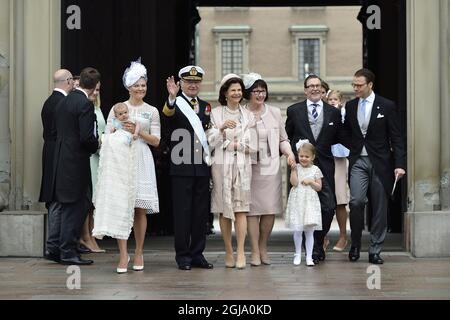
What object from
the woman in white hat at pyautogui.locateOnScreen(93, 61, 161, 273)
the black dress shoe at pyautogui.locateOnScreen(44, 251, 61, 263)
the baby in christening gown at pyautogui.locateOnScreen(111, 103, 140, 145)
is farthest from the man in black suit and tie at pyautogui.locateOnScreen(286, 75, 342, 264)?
the black dress shoe at pyautogui.locateOnScreen(44, 251, 61, 263)

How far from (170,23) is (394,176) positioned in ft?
25.6

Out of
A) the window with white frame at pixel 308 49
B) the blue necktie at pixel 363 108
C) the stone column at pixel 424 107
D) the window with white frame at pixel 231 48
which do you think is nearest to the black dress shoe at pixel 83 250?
the blue necktie at pixel 363 108

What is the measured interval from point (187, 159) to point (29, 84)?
7.60 ft

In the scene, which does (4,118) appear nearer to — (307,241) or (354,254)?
(307,241)

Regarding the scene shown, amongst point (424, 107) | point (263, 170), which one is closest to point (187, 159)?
point (263, 170)

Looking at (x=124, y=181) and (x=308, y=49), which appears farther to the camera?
(x=308, y=49)

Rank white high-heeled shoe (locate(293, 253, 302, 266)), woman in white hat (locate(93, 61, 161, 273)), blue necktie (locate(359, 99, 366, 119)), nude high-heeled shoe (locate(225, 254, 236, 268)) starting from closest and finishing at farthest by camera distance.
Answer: woman in white hat (locate(93, 61, 161, 273)) < nude high-heeled shoe (locate(225, 254, 236, 268)) < white high-heeled shoe (locate(293, 253, 302, 266)) < blue necktie (locate(359, 99, 366, 119))

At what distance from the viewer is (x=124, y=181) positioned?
404 inches

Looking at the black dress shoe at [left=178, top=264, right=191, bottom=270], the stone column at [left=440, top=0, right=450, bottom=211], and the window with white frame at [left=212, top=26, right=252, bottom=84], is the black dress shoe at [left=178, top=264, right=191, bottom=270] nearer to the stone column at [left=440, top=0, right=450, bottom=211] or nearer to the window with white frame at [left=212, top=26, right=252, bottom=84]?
the stone column at [left=440, top=0, right=450, bottom=211]

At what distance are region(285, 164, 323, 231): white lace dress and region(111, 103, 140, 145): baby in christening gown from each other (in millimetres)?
1806

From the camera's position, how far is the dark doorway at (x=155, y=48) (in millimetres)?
16438

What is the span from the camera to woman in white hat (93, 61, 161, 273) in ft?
33.3

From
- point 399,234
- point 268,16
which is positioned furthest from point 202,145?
point 268,16
